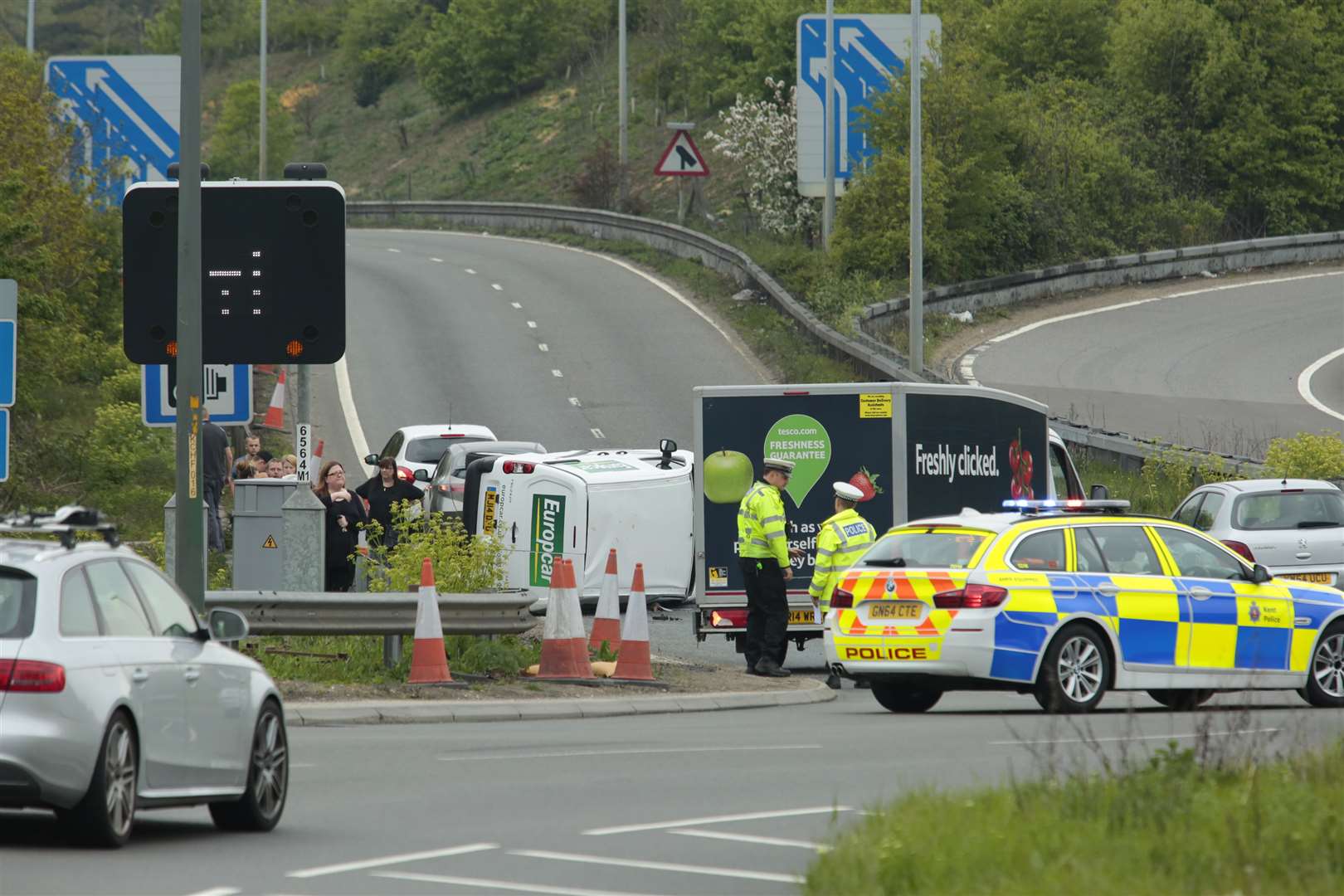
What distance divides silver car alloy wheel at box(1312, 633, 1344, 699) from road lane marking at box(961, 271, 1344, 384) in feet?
74.0

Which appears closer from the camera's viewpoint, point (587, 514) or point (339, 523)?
point (339, 523)

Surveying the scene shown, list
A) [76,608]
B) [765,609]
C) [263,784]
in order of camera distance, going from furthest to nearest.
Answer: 1. [765,609]
2. [263,784]
3. [76,608]

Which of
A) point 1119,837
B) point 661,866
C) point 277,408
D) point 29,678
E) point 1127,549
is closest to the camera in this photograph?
point 1119,837

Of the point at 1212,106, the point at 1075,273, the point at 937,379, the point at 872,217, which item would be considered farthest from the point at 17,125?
the point at 1212,106

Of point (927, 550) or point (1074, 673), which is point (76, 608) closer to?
point (927, 550)

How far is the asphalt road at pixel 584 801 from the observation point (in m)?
8.94

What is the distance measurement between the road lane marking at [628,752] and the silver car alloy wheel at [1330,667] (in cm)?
530

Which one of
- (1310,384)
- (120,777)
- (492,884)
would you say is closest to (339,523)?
(120,777)

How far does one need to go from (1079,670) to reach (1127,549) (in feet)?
3.70

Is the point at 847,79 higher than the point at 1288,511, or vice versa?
the point at 847,79

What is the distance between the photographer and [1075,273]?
2019 inches

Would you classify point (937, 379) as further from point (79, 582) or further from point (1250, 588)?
point (79, 582)

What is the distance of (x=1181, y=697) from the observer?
1756 centimetres

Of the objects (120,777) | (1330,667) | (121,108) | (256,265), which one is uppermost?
(121,108)
